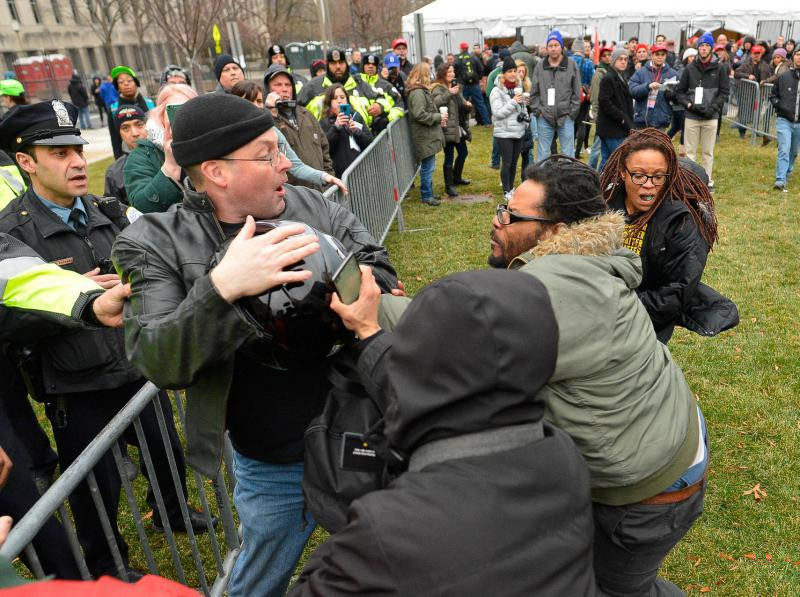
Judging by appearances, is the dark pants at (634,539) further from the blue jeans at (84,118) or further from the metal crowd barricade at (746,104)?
the blue jeans at (84,118)

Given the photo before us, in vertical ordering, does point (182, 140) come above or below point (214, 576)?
above

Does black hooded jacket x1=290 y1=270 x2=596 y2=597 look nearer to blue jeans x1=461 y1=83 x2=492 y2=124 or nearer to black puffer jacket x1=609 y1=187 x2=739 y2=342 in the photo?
black puffer jacket x1=609 y1=187 x2=739 y2=342

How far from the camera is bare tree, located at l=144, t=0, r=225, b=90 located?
23.8 m

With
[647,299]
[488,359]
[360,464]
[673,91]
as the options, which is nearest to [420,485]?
[488,359]

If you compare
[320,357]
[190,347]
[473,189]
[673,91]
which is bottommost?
[473,189]

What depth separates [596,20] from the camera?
84.0ft

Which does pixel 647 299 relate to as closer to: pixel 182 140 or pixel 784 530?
pixel 784 530

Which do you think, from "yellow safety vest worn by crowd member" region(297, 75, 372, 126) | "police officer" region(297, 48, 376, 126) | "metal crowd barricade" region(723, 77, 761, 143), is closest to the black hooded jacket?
"yellow safety vest worn by crowd member" region(297, 75, 372, 126)

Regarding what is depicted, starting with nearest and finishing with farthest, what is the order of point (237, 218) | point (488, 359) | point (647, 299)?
point (488, 359) < point (237, 218) < point (647, 299)

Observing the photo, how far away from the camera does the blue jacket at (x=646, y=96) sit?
11656 millimetres

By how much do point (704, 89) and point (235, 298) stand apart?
10.4 meters

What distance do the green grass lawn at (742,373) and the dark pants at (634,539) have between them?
1216mm

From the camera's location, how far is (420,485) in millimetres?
1284

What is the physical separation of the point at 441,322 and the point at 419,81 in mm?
9609
